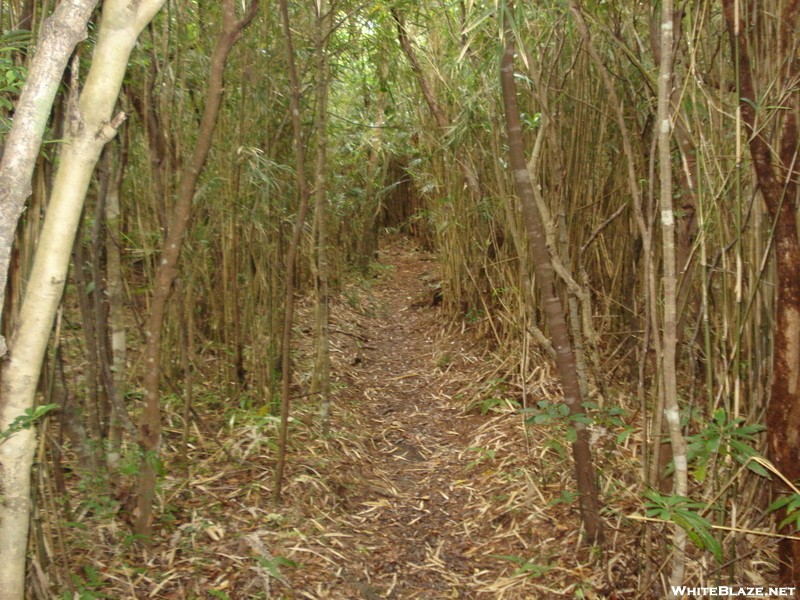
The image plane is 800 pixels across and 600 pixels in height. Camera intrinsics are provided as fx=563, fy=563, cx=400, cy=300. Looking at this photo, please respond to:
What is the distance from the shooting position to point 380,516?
7.38ft

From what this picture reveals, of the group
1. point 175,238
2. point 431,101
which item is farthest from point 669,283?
point 431,101

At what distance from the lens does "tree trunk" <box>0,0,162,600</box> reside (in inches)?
44.3

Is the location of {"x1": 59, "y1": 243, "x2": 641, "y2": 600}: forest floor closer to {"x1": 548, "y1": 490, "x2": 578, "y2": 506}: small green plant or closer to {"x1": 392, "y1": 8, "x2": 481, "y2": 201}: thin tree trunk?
{"x1": 548, "y1": 490, "x2": 578, "y2": 506}: small green plant

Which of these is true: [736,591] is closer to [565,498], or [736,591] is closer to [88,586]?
[565,498]

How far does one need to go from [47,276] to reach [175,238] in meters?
0.49

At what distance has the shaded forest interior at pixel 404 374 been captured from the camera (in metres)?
1.30

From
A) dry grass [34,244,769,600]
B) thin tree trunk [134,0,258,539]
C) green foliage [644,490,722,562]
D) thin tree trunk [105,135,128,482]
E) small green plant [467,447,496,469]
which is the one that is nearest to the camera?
green foliage [644,490,722,562]

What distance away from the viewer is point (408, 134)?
540cm

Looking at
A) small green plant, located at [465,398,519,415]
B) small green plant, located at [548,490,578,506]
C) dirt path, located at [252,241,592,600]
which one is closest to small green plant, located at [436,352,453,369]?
dirt path, located at [252,241,592,600]

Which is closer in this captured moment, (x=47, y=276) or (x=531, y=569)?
(x=47, y=276)

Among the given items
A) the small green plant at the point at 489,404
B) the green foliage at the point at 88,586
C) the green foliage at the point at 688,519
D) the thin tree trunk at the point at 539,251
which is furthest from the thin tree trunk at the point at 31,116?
the small green plant at the point at 489,404

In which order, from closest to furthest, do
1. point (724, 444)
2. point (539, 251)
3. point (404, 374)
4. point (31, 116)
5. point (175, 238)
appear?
point (31, 116), point (724, 444), point (175, 238), point (539, 251), point (404, 374)

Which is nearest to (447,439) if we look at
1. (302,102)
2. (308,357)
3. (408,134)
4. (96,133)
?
(308,357)

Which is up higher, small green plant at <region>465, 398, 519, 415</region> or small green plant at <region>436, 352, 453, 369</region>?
small green plant at <region>436, 352, 453, 369</region>
